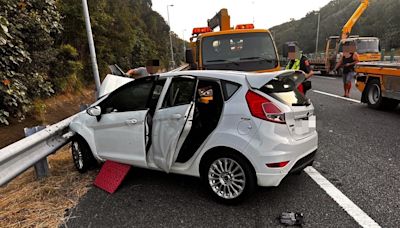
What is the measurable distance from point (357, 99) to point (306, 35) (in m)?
71.0

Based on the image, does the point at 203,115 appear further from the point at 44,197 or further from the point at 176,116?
the point at 44,197

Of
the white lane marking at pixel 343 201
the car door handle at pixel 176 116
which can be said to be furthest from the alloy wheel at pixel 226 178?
the white lane marking at pixel 343 201

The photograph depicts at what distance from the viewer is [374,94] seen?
343 inches

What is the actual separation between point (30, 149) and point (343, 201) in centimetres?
379

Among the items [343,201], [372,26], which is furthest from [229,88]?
[372,26]

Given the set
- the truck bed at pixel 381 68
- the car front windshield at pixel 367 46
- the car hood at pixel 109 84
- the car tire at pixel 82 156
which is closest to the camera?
the car tire at pixel 82 156

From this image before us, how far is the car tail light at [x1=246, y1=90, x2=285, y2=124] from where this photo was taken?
3.31 meters

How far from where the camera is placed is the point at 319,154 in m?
5.18

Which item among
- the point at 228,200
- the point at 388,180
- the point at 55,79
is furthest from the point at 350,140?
the point at 55,79

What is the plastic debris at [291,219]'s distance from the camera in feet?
10.2

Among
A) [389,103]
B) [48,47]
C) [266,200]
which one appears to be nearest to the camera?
[266,200]

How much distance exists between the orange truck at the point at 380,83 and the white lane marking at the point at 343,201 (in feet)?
15.1

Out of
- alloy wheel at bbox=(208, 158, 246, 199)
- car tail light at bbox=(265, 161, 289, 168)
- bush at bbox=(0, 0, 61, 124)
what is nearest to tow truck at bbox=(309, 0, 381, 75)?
bush at bbox=(0, 0, 61, 124)

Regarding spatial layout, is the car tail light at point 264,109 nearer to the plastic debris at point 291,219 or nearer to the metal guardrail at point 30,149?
the plastic debris at point 291,219
